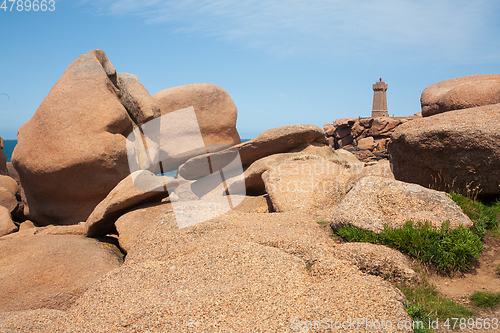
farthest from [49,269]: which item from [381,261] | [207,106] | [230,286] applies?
[207,106]

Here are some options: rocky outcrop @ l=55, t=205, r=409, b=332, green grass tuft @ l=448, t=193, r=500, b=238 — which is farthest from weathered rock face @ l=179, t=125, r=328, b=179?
green grass tuft @ l=448, t=193, r=500, b=238

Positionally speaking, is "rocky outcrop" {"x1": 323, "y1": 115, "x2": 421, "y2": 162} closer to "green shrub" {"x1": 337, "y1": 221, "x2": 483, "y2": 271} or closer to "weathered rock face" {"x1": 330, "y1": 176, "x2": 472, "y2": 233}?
"weathered rock face" {"x1": 330, "y1": 176, "x2": 472, "y2": 233}

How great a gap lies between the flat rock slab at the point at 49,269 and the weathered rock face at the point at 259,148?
129 inches

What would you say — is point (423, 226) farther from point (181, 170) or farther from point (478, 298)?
point (181, 170)

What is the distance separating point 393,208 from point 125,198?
423 cm

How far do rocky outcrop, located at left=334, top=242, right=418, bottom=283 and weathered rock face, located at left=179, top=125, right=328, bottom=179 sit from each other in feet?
15.1

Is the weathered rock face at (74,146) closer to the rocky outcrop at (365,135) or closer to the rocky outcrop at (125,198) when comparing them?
the rocky outcrop at (125,198)

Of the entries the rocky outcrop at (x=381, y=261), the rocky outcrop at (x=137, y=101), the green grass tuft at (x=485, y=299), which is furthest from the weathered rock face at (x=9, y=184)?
the green grass tuft at (x=485, y=299)

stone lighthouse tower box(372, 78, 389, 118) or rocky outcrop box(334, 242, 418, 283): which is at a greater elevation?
rocky outcrop box(334, 242, 418, 283)

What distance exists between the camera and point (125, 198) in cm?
596

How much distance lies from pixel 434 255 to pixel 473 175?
6.16 ft

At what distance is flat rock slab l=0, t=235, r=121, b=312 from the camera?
4086mm

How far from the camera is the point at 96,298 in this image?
11.1 ft

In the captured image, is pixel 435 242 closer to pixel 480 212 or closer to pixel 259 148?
pixel 480 212
